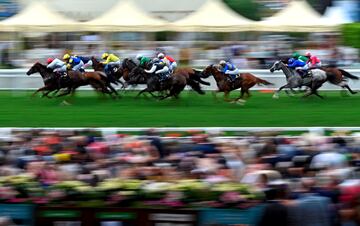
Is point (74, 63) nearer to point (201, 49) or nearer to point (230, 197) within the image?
point (201, 49)

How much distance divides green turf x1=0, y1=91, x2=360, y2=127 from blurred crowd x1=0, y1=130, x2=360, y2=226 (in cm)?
494

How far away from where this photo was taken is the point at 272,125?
16.5 metres

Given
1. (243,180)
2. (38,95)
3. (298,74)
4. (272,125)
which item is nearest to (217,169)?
(243,180)

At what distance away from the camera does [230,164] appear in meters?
9.58

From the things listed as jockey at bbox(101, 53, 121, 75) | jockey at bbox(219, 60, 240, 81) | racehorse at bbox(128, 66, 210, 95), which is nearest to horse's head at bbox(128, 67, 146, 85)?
racehorse at bbox(128, 66, 210, 95)

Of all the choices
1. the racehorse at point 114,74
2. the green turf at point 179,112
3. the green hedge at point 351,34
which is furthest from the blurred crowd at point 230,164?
the green hedge at point 351,34

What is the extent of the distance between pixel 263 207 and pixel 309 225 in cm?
43

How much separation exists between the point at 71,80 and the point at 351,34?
883 centimetres

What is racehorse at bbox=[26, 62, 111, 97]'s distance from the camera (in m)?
19.2

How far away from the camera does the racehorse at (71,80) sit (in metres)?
19.2

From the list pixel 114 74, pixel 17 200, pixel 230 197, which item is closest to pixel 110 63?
pixel 114 74

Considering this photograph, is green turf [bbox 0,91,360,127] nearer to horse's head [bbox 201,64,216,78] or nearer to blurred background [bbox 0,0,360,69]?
horse's head [bbox 201,64,216,78]

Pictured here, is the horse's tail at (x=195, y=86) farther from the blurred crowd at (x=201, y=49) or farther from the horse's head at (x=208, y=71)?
the blurred crowd at (x=201, y=49)

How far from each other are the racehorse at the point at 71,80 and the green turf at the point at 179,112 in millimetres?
323
